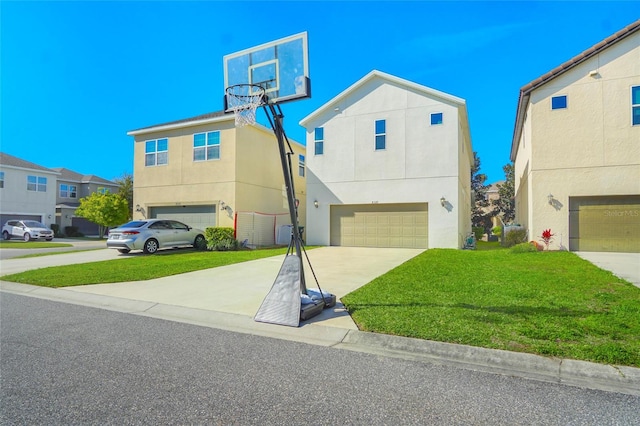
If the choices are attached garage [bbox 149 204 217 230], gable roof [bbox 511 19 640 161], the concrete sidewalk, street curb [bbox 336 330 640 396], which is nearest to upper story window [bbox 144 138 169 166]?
attached garage [bbox 149 204 217 230]

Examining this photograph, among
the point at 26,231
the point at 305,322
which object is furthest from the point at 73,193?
the point at 305,322

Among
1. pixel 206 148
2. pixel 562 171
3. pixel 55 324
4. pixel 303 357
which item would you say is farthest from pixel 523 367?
pixel 206 148

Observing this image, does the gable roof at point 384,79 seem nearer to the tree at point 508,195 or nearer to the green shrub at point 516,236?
the green shrub at point 516,236

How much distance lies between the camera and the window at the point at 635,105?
12.8 m

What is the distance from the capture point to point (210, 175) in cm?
1867

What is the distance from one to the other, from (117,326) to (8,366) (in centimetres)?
145

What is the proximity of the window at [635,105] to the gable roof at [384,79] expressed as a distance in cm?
562

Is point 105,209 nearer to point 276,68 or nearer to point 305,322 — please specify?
point 276,68

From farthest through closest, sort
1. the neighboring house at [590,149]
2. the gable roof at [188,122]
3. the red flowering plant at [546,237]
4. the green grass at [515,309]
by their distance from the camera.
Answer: the gable roof at [188,122], the red flowering plant at [546,237], the neighboring house at [590,149], the green grass at [515,309]

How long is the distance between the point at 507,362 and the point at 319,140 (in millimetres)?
15605

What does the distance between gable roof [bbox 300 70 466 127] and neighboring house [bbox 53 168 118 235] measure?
88.4 feet

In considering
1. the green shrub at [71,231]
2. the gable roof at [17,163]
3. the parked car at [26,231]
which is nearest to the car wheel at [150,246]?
the parked car at [26,231]

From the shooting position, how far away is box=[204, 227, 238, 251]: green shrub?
16469mm

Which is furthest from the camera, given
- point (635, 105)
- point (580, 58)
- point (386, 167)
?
point (386, 167)
